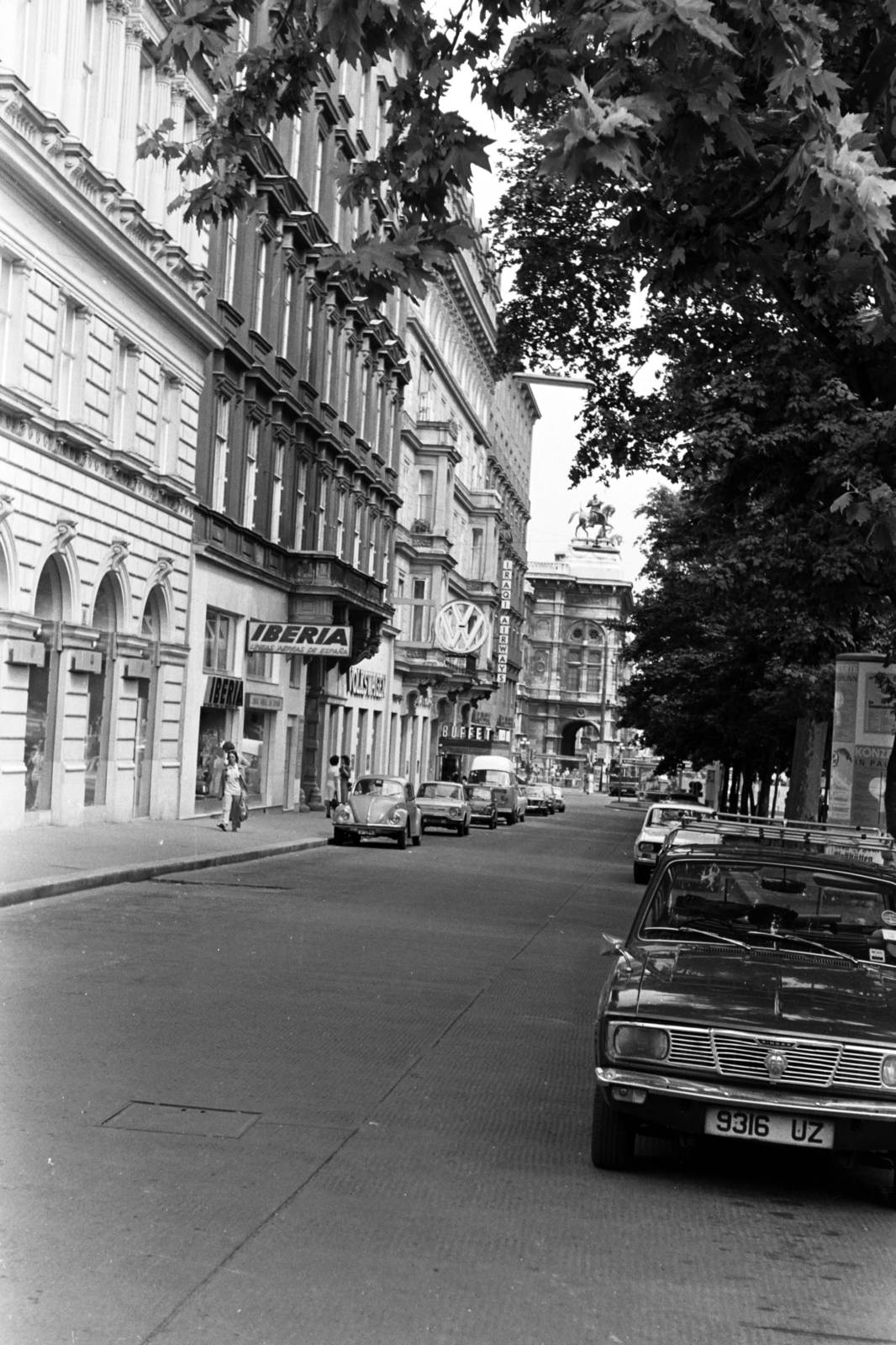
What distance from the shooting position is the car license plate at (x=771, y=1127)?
282 inches

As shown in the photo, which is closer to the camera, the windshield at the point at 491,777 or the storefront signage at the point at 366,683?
the storefront signage at the point at 366,683

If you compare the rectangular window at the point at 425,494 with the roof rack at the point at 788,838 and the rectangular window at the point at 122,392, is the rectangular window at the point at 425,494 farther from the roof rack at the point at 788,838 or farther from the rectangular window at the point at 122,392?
the roof rack at the point at 788,838

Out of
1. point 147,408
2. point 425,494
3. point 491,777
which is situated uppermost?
point 425,494

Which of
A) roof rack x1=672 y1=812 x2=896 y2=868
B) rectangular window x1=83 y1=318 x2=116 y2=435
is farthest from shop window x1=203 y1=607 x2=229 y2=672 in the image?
roof rack x1=672 y1=812 x2=896 y2=868

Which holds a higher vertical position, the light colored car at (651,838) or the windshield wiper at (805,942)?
→ the windshield wiper at (805,942)

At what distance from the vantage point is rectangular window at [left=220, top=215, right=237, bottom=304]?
3647cm

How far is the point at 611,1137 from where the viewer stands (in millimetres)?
7578

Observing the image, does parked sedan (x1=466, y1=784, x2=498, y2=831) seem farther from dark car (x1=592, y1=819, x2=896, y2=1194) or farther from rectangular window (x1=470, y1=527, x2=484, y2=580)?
dark car (x1=592, y1=819, x2=896, y2=1194)

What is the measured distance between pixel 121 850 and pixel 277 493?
62.4ft

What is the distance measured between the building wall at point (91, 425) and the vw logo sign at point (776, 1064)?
18.0 meters

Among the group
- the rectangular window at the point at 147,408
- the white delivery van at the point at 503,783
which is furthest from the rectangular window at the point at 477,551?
the rectangular window at the point at 147,408

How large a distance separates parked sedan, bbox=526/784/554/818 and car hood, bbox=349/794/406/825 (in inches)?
→ 1705

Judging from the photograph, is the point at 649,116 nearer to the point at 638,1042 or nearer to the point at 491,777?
the point at 638,1042

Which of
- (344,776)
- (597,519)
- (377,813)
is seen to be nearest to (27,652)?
(377,813)
